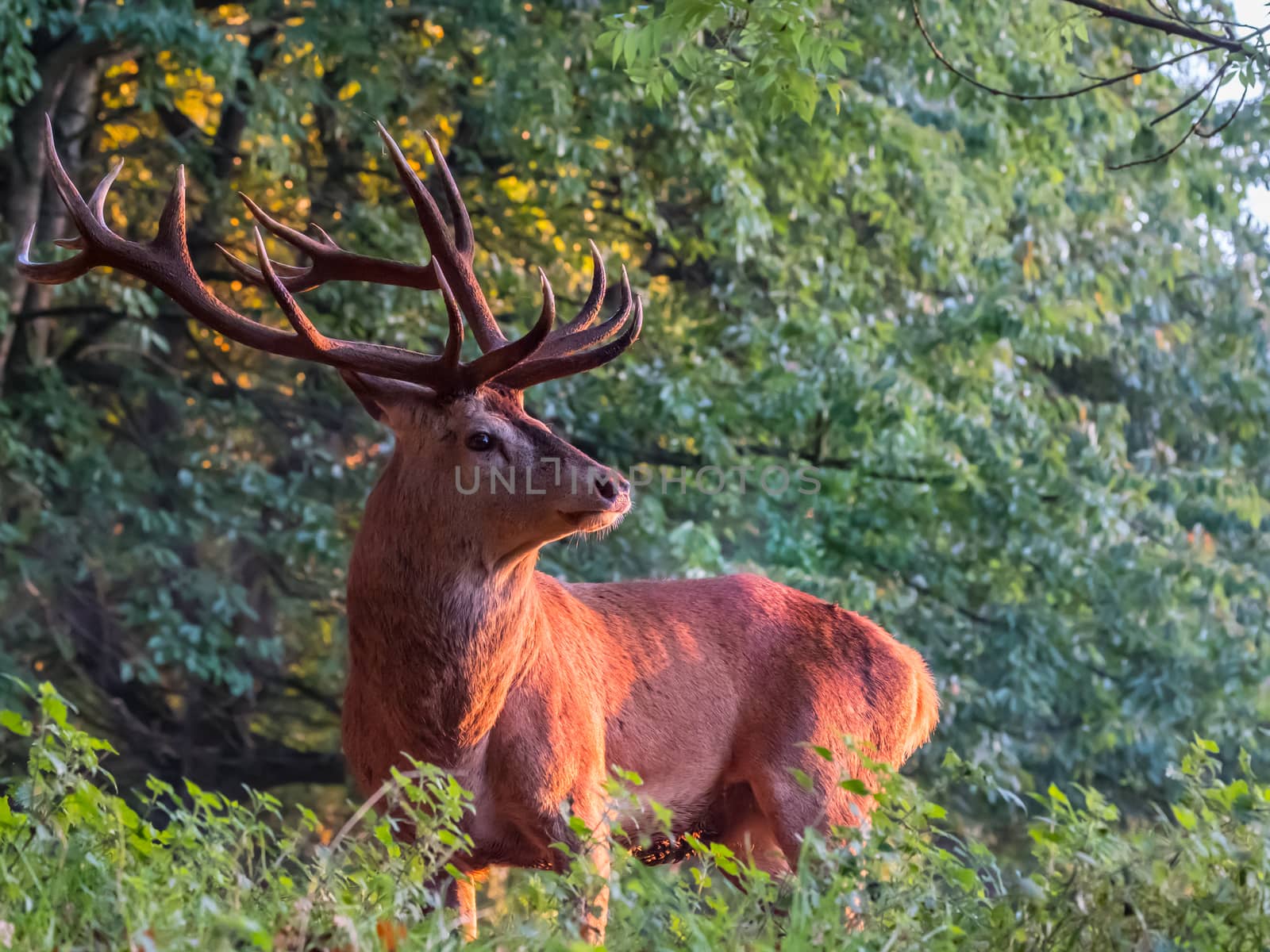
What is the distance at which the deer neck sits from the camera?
4133mm

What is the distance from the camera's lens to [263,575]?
33.9ft

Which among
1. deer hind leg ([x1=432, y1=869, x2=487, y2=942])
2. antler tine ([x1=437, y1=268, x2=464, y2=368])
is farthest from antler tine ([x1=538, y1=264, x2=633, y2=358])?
deer hind leg ([x1=432, y1=869, x2=487, y2=942])

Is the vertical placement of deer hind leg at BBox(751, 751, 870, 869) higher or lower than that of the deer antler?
lower

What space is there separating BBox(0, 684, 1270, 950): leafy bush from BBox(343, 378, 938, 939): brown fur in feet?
2.89

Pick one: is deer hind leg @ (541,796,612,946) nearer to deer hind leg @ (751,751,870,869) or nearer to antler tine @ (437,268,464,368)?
deer hind leg @ (751,751,870,869)

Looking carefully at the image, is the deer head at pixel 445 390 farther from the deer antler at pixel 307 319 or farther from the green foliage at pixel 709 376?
the green foliage at pixel 709 376

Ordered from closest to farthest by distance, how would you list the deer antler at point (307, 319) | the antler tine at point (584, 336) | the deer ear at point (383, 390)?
the deer antler at point (307, 319)
the deer ear at point (383, 390)
the antler tine at point (584, 336)

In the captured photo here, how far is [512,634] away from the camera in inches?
167

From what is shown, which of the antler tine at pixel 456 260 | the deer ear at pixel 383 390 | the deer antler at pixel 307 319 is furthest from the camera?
the antler tine at pixel 456 260

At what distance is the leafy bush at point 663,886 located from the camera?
8.14 feet

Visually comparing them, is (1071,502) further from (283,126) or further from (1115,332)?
(283,126)

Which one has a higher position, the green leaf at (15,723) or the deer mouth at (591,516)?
the deer mouth at (591,516)

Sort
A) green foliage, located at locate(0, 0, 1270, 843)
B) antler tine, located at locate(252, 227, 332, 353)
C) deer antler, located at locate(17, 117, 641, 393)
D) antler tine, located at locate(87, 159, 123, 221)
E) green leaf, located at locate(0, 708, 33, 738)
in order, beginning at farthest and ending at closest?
green foliage, located at locate(0, 0, 1270, 843) < antler tine, located at locate(87, 159, 123, 221) < deer antler, located at locate(17, 117, 641, 393) < antler tine, located at locate(252, 227, 332, 353) < green leaf, located at locate(0, 708, 33, 738)

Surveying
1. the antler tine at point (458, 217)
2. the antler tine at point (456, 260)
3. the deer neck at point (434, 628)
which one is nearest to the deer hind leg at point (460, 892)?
the deer neck at point (434, 628)
